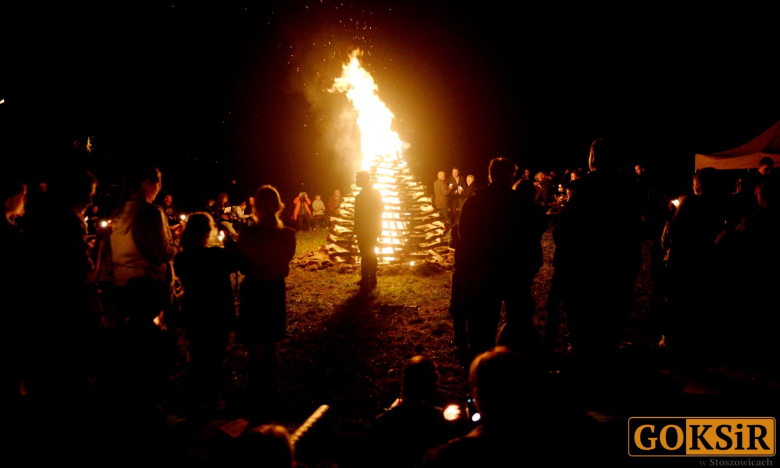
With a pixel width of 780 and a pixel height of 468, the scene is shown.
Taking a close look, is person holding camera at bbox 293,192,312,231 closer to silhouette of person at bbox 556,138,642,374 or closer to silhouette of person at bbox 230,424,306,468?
silhouette of person at bbox 556,138,642,374

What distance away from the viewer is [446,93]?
120ft

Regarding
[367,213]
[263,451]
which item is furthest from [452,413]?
[367,213]

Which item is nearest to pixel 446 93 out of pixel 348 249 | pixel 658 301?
pixel 348 249

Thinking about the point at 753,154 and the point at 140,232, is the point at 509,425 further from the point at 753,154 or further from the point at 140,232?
the point at 753,154

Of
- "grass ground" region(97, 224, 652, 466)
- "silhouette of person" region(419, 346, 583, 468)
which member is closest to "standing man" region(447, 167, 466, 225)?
"grass ground" region(97, 224, 652, 466)

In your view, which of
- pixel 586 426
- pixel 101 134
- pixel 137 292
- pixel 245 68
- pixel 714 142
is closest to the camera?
pixel 137 292

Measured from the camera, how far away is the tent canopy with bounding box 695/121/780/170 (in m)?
15.0

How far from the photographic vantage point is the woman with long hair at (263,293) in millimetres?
4434

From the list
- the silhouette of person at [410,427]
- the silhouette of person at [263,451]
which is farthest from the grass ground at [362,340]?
the silhouette of person at [263,451]

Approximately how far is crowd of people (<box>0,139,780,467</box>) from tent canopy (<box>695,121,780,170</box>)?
491 inches

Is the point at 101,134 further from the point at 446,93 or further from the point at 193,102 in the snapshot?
the point at 446,93

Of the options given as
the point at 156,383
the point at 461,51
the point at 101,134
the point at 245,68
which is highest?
the point at 461,51

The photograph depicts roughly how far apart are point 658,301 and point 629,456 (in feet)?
11.8

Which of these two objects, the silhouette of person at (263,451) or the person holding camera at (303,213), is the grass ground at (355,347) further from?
the person holding camera at (303,213)
